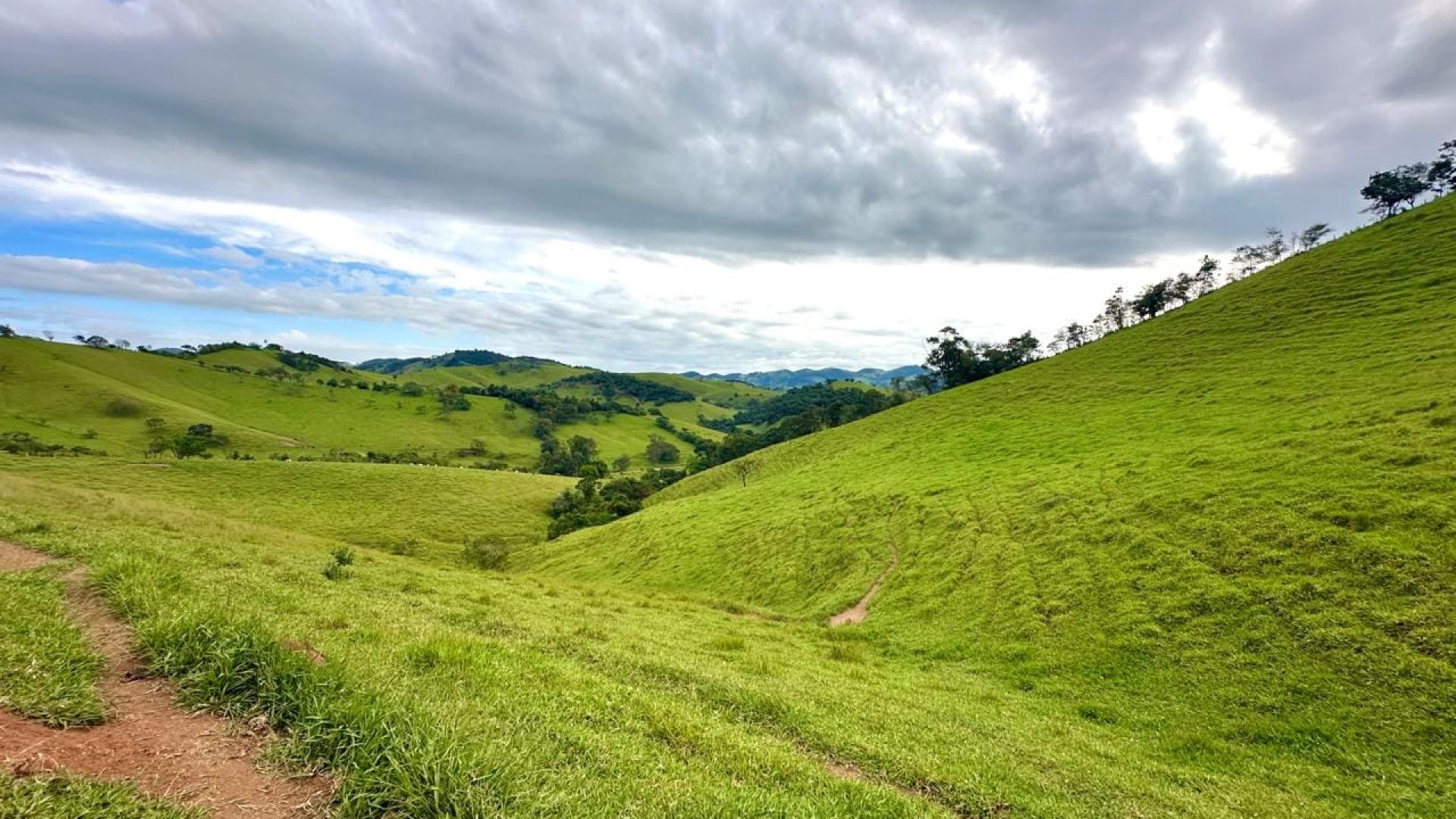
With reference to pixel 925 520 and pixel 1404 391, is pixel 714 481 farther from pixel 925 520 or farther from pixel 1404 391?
pixel 1404 391

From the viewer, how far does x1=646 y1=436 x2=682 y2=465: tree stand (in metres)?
165

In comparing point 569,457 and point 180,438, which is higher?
point 180,438

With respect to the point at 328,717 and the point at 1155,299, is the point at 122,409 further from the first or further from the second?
the point at 1155,299

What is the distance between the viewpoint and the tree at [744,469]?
66125mm

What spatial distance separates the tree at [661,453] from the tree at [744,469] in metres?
94.1

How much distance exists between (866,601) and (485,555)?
41.0m

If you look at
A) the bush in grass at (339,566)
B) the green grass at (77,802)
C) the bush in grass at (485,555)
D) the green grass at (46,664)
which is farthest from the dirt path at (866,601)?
the bush in grass at (485,555)

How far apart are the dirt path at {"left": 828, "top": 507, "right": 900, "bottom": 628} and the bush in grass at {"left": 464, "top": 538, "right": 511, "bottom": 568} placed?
3886cm

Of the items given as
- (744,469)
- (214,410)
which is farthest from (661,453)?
(214,410)

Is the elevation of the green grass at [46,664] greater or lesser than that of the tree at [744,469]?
greater

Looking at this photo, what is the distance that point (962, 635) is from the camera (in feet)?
64.2

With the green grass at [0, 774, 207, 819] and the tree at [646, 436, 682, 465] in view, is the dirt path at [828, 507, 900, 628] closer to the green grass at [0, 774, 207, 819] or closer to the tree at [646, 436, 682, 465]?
the green grass at [0, 774, 207, 819]

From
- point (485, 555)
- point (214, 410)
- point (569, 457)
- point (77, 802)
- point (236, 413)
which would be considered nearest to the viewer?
point (77, 802)

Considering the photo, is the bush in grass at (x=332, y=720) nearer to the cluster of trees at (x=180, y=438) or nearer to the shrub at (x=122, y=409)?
the cluster of trees at (x=180, y=438)
